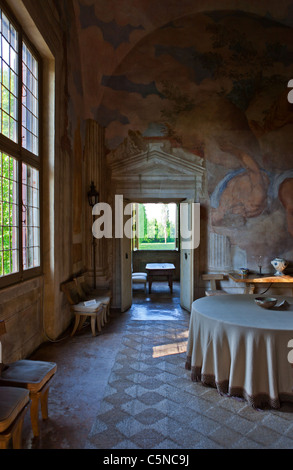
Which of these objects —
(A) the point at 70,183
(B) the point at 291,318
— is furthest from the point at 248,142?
(B) the point at 291,318

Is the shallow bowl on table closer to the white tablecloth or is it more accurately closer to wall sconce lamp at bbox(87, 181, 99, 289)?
the white tablecloth

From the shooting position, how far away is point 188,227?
6938mm

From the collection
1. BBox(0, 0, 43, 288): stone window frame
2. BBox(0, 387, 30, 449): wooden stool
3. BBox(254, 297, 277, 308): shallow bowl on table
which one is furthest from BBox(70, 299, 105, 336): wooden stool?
BBox(0, 387, 30, 449): wooden stool

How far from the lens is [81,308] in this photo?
5.13m

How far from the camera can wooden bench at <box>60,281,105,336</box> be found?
16.7ft

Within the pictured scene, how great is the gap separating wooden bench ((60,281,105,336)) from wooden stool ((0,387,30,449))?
9.36ft

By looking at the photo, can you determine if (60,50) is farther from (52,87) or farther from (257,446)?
(257,446)

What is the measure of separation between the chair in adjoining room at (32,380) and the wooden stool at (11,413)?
18 cm

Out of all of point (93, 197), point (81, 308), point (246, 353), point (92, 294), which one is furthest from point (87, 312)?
point (246, 353)

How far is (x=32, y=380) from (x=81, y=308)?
2.64 meters

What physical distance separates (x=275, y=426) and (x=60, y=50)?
5717mm

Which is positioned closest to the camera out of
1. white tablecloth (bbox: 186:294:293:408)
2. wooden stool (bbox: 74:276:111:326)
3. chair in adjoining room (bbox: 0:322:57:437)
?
chair in adjoining room (bbox: 0:322:57:437)

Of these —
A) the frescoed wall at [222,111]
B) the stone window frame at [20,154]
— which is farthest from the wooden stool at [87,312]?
the frescoed wall at [222,111]

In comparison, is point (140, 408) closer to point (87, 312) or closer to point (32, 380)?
point (32, 380)
